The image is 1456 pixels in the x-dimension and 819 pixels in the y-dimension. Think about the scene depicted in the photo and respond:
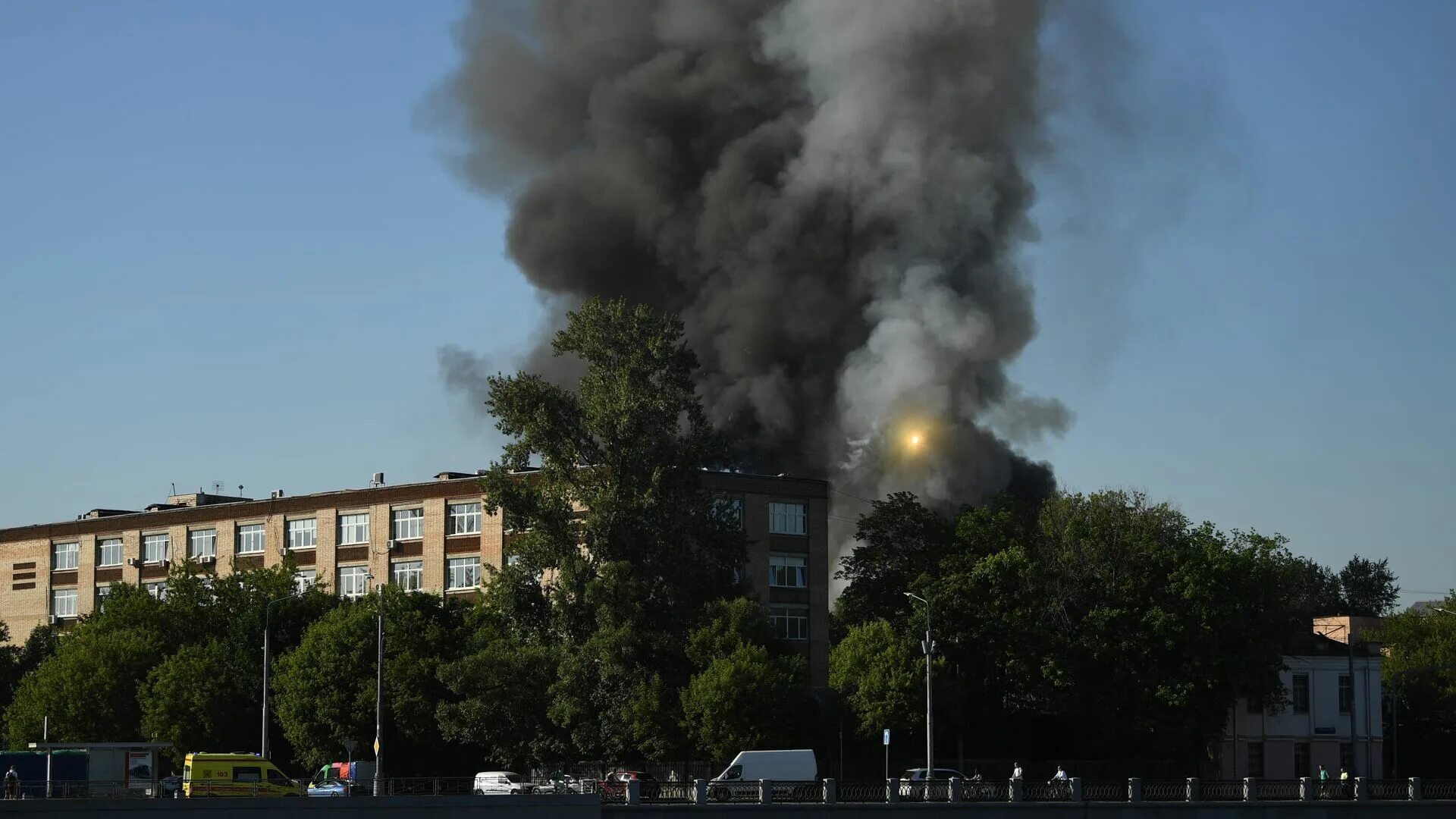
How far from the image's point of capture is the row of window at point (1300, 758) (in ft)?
258

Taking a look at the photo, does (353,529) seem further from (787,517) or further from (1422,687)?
(1422,687)

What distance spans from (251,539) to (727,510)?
32465mm

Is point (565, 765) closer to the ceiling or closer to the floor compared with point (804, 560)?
closer to the floor

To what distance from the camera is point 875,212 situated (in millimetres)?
98562

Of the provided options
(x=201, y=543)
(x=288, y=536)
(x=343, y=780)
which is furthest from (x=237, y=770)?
(x=201, y=543)

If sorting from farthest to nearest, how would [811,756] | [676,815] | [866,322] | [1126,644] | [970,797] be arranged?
1. [866,322]
2. [1126,644]
3. [811,756]
4. [970,797]
5. [676,815]

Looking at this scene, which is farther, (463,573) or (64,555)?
(64,555)

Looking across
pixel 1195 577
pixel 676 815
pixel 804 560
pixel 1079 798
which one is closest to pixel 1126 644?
pixel 1195 577

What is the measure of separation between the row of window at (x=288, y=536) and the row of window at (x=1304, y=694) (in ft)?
122

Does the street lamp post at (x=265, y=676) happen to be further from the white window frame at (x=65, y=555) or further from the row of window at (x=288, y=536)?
the white window frame at (x=65, y=555)

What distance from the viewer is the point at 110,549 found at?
317 ft

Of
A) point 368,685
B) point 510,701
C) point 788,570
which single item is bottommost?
point 510,701

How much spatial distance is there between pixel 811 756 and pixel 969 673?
14.3 meters

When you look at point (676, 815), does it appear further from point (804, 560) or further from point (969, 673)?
point (804, 560)
